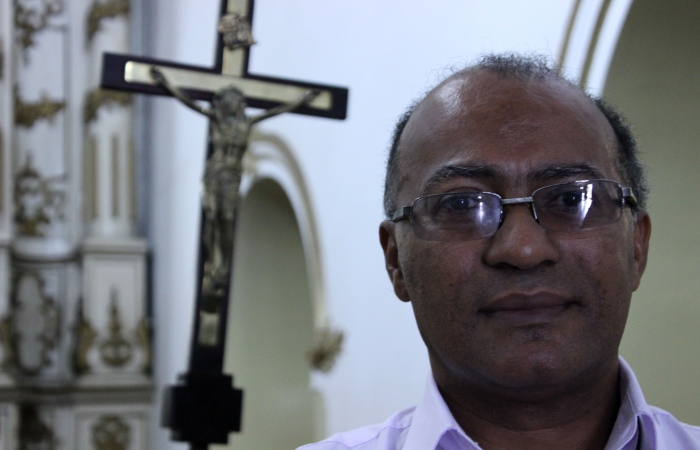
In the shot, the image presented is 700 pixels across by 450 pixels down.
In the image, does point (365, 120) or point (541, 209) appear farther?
point (365, 120)

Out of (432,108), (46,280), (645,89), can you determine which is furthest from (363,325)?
(46,280)

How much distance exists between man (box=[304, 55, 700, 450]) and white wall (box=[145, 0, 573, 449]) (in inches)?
54.9

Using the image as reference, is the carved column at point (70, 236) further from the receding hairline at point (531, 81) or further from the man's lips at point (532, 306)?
the man's lips at point (532, 306)

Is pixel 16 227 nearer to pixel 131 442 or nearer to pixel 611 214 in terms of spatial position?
pixel 131 442

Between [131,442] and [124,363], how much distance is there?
26.7 inches

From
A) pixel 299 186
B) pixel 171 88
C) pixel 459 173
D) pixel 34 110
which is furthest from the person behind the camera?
pixel 34 110

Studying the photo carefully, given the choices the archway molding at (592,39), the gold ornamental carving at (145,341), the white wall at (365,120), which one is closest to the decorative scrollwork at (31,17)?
the gold ornamental carving at (145,341)

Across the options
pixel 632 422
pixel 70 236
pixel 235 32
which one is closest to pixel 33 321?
pixel 70 236

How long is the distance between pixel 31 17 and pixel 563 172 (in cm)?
773

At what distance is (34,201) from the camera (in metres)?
8.00

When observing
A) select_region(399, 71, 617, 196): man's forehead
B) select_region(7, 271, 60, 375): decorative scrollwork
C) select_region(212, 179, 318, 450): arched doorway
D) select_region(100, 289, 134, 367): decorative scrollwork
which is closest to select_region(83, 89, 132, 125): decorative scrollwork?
select_region(7, 271, 60, 375): decorative scrollwork

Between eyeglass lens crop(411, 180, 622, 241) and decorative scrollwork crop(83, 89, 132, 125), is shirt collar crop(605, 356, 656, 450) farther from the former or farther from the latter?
decorative scrollwork crop(83, 89, 132, 125)

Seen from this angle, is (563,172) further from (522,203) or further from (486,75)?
(486,75)

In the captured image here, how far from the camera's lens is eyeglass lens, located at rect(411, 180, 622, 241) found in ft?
4.16
